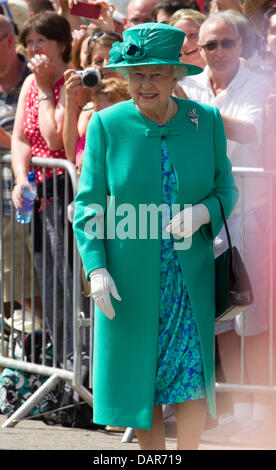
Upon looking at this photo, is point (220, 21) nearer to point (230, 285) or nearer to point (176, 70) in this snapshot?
point (176, 70)

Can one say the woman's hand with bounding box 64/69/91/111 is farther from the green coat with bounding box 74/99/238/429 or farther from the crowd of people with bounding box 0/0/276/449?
the green coat with bounding box 74/99/238/429

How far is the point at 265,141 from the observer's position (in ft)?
17.6

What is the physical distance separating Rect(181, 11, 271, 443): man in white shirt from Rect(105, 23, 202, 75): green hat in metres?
1.30

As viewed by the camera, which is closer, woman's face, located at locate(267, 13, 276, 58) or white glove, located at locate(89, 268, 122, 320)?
white glove, located at locate(89, 268, 122, 320)

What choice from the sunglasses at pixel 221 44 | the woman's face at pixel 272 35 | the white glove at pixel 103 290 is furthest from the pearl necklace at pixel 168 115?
the woman's face at pixel 272 35

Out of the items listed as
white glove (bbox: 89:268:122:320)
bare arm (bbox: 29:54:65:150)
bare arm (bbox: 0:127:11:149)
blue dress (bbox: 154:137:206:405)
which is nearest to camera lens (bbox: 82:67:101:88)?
bare arm (bbox: 29:54:65:150)

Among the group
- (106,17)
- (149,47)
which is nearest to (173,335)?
(149,47)

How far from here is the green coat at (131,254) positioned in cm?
389

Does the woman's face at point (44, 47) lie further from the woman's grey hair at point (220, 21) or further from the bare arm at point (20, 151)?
the woman's grey hair at point (220, 21)

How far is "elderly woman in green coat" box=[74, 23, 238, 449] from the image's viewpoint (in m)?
3.89
